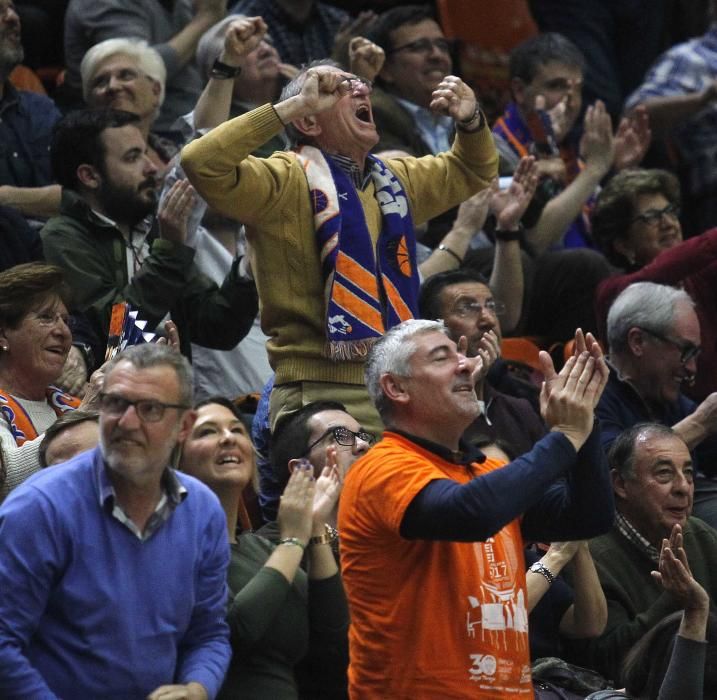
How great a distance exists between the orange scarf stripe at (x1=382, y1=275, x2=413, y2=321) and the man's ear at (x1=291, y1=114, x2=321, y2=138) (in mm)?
508

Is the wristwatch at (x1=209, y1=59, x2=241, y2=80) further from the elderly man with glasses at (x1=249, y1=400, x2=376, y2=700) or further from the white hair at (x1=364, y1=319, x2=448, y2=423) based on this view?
the white hair at (x1=364, y1=319, x2=448, y2=423)

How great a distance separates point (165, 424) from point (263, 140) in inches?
55.5

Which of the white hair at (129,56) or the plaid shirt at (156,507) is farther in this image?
the white hair at (129,56)

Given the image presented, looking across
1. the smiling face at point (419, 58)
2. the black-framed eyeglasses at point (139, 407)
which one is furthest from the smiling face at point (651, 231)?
the black-framed eyeglasses at point (139, 407)

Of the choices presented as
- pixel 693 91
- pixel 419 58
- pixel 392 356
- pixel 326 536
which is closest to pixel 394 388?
pixel 392 356

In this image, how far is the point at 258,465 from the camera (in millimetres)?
5832

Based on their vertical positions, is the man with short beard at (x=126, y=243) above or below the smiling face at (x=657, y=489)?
above

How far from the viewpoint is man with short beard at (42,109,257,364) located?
6250mm

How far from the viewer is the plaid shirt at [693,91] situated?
966cm

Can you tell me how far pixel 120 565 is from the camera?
13.6ft

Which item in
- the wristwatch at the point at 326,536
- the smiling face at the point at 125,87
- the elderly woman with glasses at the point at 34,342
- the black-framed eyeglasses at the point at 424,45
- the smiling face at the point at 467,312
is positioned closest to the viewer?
the wristwatch at the point at 326,536

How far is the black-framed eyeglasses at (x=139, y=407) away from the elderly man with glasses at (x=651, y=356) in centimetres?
270

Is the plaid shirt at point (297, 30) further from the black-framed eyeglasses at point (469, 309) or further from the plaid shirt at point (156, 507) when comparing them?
the plaid shirt at point (156, 507)

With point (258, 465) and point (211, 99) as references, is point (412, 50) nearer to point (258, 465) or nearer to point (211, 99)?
point (211, 99)
